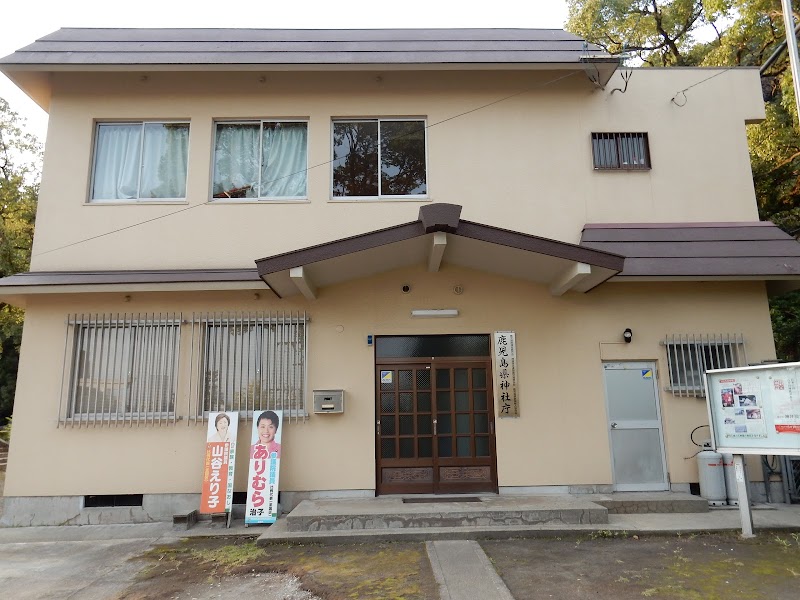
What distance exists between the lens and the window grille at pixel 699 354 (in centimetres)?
788

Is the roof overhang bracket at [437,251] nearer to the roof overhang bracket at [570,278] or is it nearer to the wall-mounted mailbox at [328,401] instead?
the roof overhang bracket at [570,278]

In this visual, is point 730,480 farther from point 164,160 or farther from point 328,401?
point 164,160

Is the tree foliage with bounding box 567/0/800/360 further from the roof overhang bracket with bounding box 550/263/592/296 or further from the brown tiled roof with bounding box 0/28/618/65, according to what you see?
the roof overhang bracket with bounding box 550/263/592/296

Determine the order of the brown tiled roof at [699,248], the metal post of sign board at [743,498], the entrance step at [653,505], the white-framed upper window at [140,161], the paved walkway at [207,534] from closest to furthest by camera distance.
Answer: the paved walkway at [207,534] → the metal post of sign board at [743,498] → the entrance step at [653,505] → the brown tiled roof at [699,248] → the white-framed upper window at [140,161]

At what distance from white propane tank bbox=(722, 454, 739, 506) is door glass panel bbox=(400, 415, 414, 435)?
4.28 m

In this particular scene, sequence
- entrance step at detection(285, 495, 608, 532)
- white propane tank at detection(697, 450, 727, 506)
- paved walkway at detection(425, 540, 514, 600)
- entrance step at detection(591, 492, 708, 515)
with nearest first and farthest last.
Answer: paved walkway at detection(425, 540, 514, 600), entrance step at detection(285, 495, 608, 532), entrance step at detection(591, 492, 708, 515), white propane tank at detection(697, 450, 727, 506)

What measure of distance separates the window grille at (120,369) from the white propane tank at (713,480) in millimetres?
7399

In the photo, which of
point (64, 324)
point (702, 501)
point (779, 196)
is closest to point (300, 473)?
point (64, 324)

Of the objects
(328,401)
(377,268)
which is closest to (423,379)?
(328,401)

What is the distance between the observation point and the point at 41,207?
805 cm

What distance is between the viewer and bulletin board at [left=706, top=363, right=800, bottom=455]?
5.36 metres

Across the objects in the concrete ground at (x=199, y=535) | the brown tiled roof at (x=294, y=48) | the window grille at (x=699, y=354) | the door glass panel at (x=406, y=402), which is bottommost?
the concrete ground at (x=199, y=535)

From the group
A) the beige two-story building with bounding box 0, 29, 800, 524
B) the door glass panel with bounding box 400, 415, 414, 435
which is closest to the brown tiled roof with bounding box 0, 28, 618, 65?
the beige two-story building with bounding box 0, 29, 800, 524

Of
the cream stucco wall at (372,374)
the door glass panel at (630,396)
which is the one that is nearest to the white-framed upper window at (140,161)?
the cream stucco wall at (372,374)
